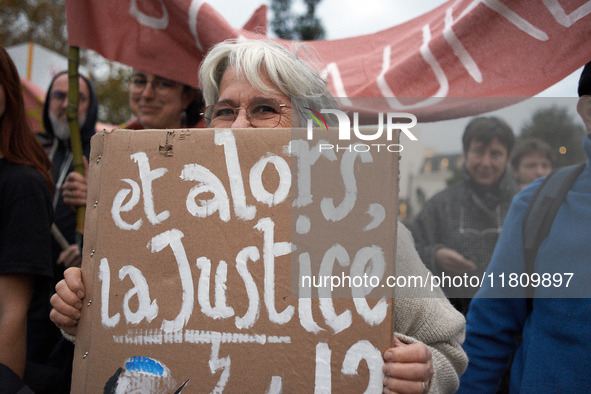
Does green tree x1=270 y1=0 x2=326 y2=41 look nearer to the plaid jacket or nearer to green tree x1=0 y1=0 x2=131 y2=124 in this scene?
green tree x1=0 y1=0 x2=131 y2=124

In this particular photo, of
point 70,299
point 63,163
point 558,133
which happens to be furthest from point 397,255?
point 558,133

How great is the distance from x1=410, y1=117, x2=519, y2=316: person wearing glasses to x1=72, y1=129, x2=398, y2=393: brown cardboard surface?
5.75 ft

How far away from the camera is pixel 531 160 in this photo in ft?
10.1

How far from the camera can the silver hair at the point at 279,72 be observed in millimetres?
1364

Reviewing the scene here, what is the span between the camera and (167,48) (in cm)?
209

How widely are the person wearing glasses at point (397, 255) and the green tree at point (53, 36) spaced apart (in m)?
13.4

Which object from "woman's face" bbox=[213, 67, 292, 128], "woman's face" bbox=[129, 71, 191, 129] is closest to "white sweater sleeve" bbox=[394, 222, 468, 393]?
"woman's face" bbox=[213, 67, 292, 128]

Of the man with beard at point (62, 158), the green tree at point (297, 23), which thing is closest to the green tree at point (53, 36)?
the green tree at point (297, 23)

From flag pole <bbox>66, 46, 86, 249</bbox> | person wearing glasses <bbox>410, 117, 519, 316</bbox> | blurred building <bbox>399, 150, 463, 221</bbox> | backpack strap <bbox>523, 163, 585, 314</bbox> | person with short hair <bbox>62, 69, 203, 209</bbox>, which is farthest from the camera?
blurred building <bbox>399, 150, 463, 221</bbox>

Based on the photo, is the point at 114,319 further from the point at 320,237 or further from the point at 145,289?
the point at 320,237

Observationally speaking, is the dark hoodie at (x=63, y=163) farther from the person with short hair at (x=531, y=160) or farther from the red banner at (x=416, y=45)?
the person with short hair at (x=531, y=160)

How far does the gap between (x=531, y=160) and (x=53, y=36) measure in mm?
15492

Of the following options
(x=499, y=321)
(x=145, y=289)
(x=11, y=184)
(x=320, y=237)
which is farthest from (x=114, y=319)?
(x=499, y=321)

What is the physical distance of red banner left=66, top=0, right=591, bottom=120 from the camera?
1.66m
